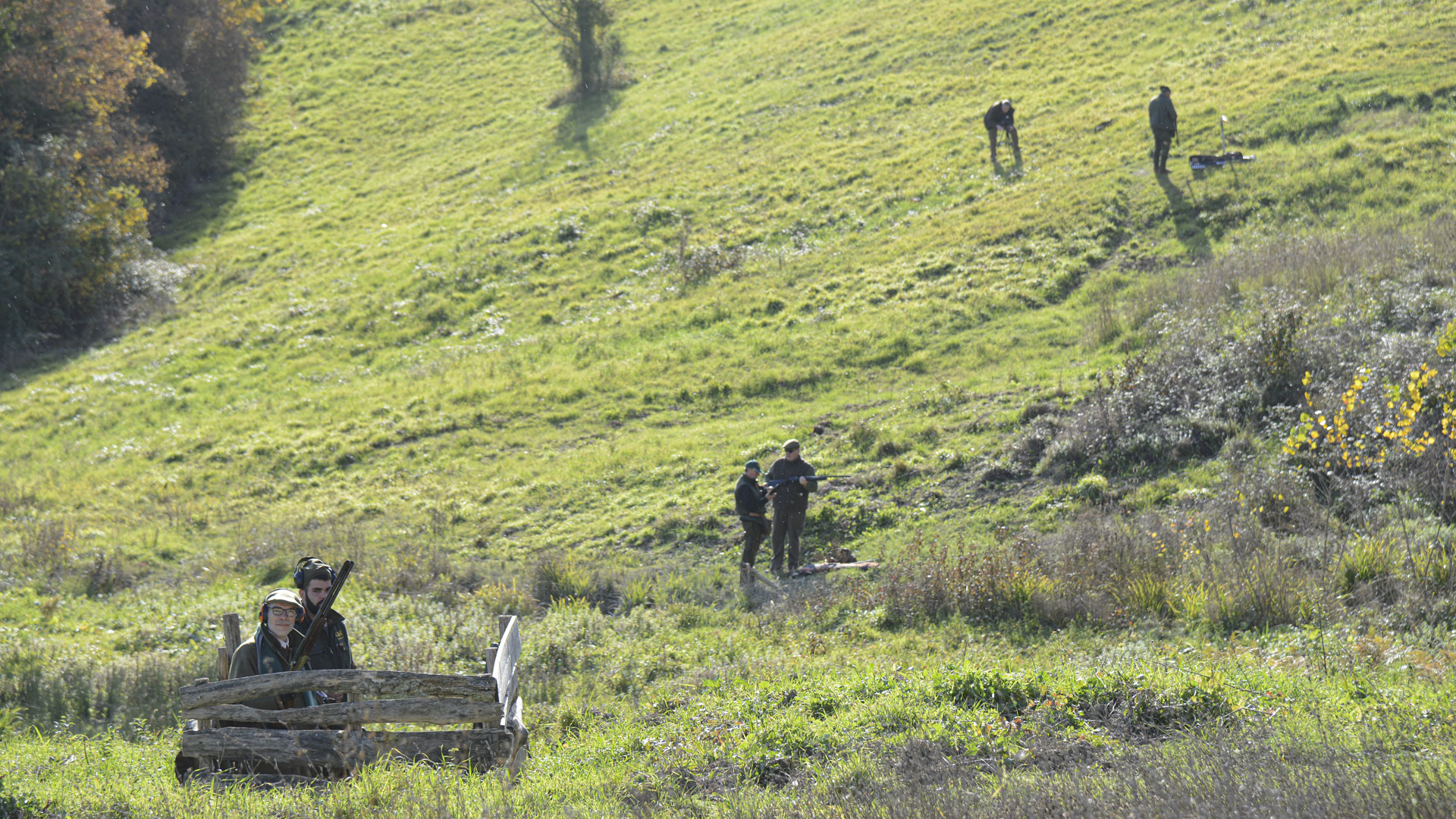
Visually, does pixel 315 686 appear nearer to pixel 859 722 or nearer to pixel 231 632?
pixel 231 632

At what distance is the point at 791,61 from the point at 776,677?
33.8 metres

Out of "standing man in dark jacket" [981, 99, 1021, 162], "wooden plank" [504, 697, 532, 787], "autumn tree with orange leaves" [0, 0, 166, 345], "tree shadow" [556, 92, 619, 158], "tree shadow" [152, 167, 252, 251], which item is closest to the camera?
"wooden plank" [504, 697, 532, 787]

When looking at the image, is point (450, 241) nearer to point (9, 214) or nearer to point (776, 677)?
point (9, 214)

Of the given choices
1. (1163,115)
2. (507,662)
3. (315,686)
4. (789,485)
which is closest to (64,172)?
(789,485)

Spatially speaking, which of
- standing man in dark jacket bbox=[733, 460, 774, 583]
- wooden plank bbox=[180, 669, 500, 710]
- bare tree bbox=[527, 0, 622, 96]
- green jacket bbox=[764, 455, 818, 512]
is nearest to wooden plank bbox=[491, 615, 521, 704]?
wooden plank bbox=[180, 669, 500, 710]

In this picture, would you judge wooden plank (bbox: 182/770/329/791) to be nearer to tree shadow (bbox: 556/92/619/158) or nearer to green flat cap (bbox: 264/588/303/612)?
green flat cap (bbox: 264/588/303/612)

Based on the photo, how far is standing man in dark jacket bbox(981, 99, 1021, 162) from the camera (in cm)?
2609

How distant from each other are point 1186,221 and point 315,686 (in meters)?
19.3

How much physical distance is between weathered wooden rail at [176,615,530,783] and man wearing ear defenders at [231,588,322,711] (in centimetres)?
30

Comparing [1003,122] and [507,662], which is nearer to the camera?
[507,662]

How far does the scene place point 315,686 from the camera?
21.0ft

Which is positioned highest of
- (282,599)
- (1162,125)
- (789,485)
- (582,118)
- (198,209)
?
(582,118)

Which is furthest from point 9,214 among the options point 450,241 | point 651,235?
point 651,235

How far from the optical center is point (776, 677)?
834 centimetres
